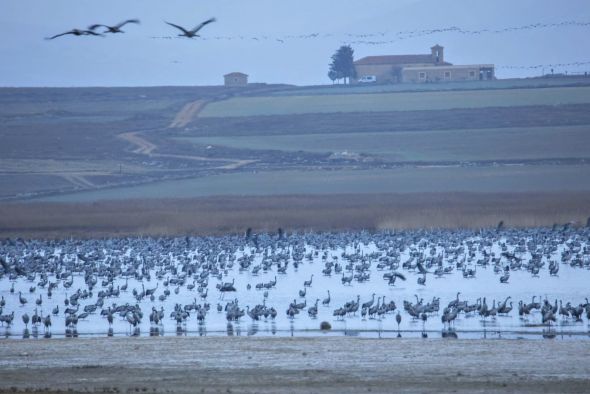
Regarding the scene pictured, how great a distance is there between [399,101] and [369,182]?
29.4 meters

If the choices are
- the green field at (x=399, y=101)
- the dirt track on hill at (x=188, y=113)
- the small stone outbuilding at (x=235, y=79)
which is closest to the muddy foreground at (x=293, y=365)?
the green field at (x=399, y=101)

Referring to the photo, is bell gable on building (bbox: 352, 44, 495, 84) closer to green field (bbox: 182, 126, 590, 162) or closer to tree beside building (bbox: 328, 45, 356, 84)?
tree beside building (bbox: 328, 45, 356, 84)

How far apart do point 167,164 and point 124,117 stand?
23.0 m

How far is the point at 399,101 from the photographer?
87000mm

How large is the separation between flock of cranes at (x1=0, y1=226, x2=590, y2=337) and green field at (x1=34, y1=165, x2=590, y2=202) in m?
12.8

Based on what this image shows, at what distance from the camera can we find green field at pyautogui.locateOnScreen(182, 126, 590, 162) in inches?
2623

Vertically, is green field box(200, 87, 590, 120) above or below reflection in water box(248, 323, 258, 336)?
above

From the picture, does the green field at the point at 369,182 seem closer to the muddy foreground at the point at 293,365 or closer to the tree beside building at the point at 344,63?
the muddy foreground at the point at 293,365

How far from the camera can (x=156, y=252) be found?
3622cm

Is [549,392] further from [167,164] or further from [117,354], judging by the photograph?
[167,164]

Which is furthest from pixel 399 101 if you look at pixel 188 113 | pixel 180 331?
pixel 180 331

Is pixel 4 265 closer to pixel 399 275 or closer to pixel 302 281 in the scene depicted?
pixel 302 281

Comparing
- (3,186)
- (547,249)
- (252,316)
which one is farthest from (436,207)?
(252,316)

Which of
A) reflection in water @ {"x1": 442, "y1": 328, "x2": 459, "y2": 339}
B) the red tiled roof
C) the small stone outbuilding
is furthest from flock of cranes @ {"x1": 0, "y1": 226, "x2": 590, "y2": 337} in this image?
the small stone outbuilding
